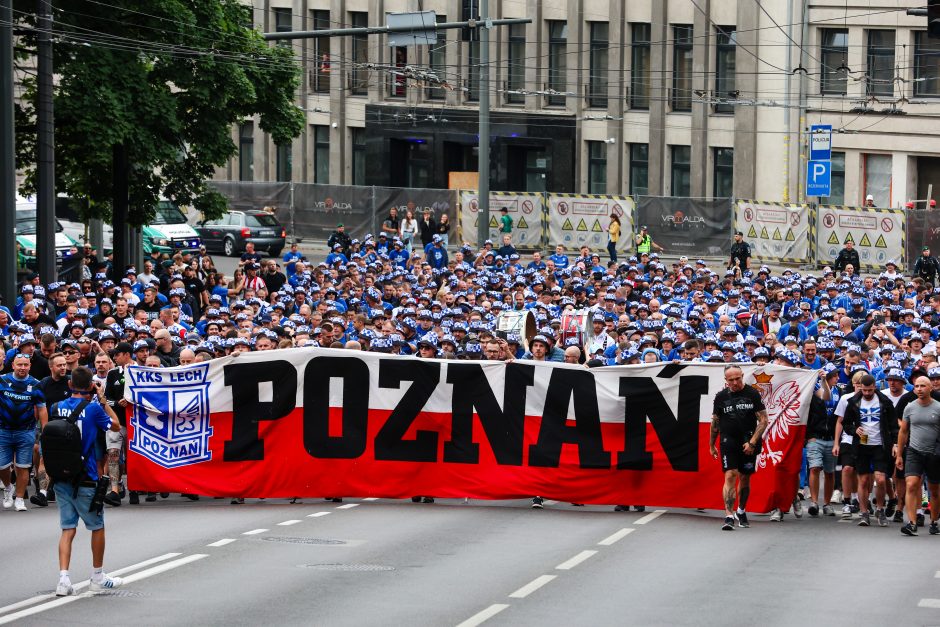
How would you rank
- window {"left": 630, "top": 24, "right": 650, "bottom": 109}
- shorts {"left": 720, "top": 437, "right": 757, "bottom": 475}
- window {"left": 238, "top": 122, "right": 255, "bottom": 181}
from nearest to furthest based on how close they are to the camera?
shorts {"left": 720, "top": 437, "right": 757, "bottom": 475}, window {"left": 630, "top": 24, "right": 650, "bottom": 109}, window {"left": 238, "top": 122, "right": 255, "bottom": 181}

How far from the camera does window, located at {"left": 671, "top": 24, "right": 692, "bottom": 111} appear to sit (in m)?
53.5

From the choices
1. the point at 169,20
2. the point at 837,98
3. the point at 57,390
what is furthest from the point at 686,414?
the point at 837,98

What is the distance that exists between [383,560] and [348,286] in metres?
14.4

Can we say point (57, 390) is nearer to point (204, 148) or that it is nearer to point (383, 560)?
point (383, 560)

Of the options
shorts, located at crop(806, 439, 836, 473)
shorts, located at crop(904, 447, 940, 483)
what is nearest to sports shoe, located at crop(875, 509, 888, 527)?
shorts, located at crop(904, 447, 940, 483)

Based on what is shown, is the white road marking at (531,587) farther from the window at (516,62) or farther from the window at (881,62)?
the window at (516,62)

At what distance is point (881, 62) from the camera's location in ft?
163

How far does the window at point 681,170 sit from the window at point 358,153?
38.3 feet

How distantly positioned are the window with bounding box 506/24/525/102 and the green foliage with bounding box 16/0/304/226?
72.6 feet

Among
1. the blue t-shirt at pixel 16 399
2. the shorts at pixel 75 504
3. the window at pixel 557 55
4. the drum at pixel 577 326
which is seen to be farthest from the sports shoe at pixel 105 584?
the window at pixel 557 55

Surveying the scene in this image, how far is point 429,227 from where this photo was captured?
44.1 metres

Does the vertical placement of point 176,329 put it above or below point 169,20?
below

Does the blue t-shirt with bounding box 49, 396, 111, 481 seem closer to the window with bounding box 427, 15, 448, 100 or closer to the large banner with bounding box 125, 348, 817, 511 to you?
the large banner with bounding box 125, 348, 817, 511

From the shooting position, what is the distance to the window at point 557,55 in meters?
55.9
